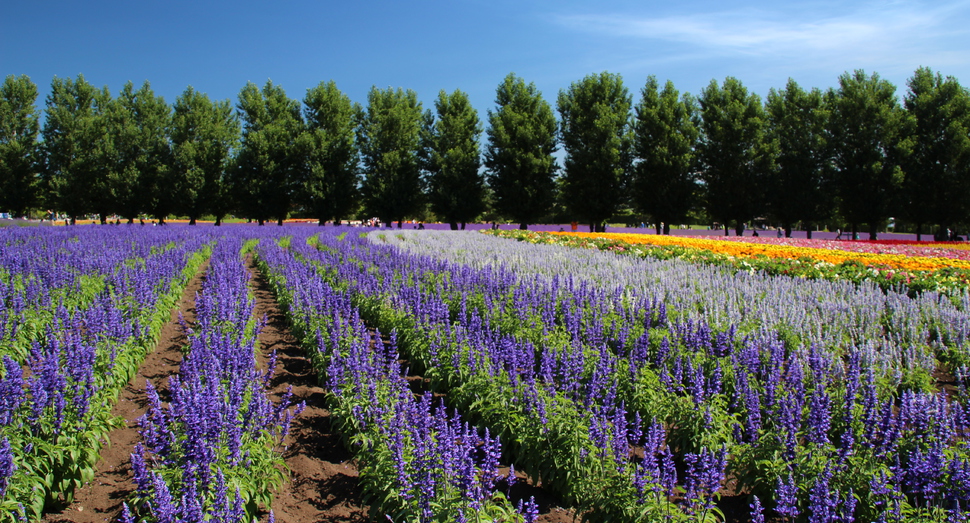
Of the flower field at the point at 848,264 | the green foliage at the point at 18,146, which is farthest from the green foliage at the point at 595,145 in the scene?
the green foliage at the point at 18,146

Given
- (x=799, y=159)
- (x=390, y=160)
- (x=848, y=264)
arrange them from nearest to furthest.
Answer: (x=848, y=264), (x=799, y=159), (x=390, y=160)

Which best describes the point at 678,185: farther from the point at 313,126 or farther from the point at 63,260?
the point at 63,260

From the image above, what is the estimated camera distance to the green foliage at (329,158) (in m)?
47.5

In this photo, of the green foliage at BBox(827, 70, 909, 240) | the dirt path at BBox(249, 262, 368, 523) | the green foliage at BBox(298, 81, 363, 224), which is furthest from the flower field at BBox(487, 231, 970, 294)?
the green foliage at BBox(298, 81, 363, 224)

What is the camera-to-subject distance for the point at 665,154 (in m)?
40.8

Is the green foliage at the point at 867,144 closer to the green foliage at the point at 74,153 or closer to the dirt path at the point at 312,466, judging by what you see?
the dirt path at the point at 312,466

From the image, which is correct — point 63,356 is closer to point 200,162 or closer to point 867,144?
point 867,144

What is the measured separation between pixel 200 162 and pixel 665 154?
39931 mm

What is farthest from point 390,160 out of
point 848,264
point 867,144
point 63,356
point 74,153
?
point 63,356

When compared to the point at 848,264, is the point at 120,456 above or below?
below

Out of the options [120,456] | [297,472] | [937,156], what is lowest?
[297,472]

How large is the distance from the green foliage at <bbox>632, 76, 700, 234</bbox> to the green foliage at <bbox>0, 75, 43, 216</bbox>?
51155 millimetres

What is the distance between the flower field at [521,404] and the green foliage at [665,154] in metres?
33.6

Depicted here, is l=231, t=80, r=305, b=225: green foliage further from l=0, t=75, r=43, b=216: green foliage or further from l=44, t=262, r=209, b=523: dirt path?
l=44, t=262, r=209, b=523: dirt path
